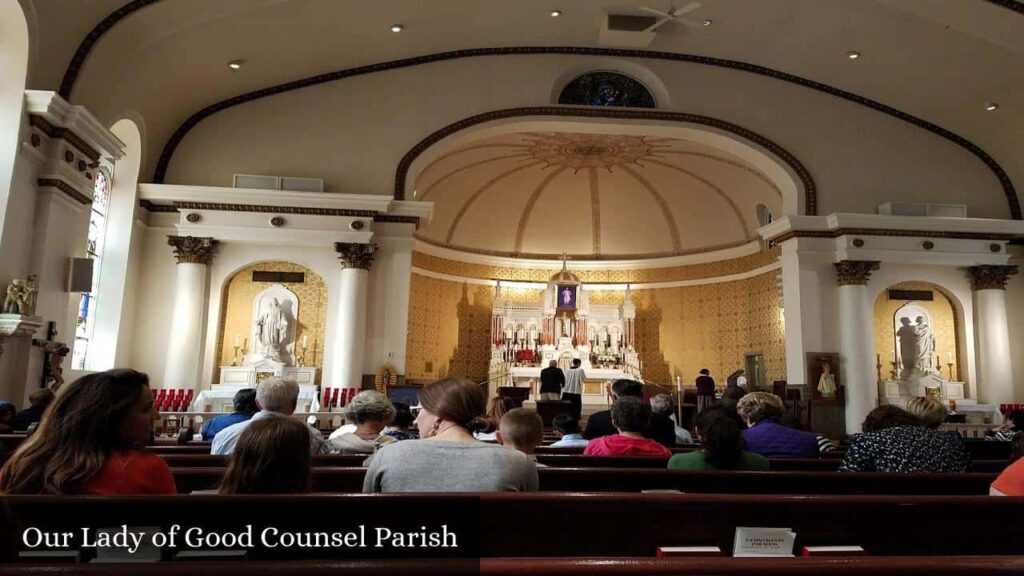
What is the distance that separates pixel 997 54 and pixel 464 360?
1140cm

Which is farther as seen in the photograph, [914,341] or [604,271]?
[604,271]

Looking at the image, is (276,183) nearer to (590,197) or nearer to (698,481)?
(590,197)

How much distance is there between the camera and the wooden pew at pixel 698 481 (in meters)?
2.59

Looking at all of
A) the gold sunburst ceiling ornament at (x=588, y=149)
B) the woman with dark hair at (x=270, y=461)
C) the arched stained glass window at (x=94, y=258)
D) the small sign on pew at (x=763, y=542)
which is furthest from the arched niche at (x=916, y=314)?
the arched stained glass window at (x=94, y=258)

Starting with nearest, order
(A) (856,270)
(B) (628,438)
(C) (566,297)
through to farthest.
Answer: (B) (628,438) < (A) (856,270) < (C) (566,297)

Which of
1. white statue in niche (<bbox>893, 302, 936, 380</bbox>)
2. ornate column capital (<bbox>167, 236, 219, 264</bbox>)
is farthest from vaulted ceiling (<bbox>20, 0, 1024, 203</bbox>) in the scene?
white statue in niche (<bbox>893, 302, 936, 380</bbox>)

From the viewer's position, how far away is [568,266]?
1698 centimetres

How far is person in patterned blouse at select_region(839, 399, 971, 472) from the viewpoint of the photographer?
2.97 m

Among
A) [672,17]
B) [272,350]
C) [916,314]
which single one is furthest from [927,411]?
[916,314]

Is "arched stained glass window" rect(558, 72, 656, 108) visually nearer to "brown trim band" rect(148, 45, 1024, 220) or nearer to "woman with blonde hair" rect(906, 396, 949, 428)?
"brown trim band" rect(148, 45, 1024, 220)

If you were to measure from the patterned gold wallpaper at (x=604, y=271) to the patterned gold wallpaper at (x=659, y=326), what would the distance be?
0.24 meters

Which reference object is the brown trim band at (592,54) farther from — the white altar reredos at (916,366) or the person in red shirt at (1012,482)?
the person in red shirt at (1012,482)

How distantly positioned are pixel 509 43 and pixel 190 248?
5.95 metres

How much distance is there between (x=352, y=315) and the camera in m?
10.4
